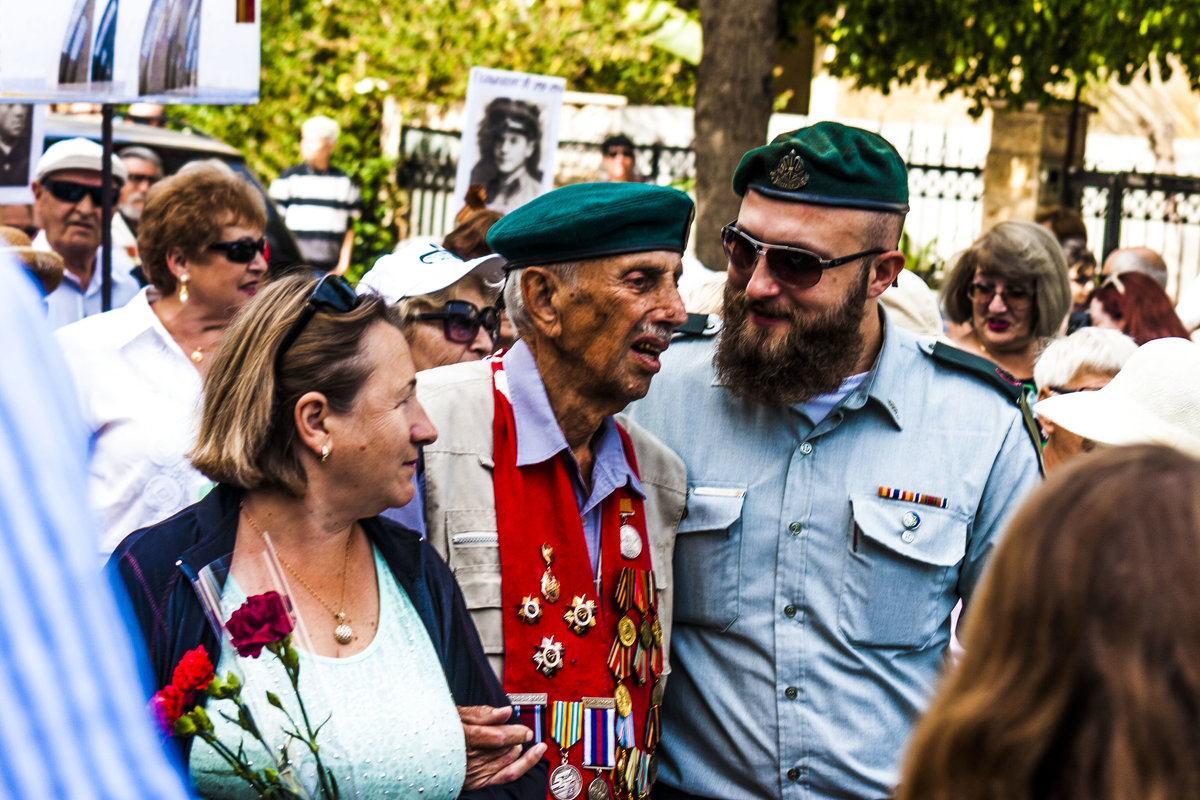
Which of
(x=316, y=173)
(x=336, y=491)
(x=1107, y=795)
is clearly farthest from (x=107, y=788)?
(x=316, y=173)

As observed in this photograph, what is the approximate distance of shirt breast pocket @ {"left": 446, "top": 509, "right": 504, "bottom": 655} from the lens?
278 centimetres

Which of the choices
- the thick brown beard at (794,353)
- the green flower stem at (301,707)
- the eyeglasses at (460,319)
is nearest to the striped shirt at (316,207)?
the eyeglasses at (460,319)

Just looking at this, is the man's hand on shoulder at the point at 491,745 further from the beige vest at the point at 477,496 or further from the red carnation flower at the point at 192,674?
the red carnation flower at the point at 192,674

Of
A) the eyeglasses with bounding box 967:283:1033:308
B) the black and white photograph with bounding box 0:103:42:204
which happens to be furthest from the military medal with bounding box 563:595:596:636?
the black and white photograph with bounding box 0:103:42:204

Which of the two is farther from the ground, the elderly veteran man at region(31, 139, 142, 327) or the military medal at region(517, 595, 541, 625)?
the elderly veteran man at region(31, 139, 142, 327)

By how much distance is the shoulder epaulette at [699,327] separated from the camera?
323 cm

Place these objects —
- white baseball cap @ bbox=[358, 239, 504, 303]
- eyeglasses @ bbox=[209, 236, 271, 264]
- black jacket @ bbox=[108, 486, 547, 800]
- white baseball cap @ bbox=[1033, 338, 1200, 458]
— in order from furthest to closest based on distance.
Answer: eyeglasses @ bbox=[209, 236, 271, 264] → white baseball cap @ bbox=[358, 239, 504, 303] → white baseball cap @ bbox=[1033, 338, 1200, 458] → black jacket @ bbox=[108, 486, 547, 800]

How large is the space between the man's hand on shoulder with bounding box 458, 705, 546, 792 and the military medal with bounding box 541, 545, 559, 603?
29cm

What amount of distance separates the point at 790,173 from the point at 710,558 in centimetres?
84

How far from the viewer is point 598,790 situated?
2781 mm

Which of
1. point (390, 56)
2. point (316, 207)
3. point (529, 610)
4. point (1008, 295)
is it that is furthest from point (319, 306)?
point (390, 56)

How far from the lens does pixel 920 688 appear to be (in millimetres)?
2922

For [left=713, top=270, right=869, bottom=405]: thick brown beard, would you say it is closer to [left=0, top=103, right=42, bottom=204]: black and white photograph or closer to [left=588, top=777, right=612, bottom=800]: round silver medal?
[left=588, top=777, right=612, bottom=800]: round silver medal

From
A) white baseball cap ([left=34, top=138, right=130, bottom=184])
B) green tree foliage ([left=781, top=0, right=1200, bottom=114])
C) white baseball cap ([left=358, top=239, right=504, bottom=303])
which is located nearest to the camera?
white baseball cap ([left=358, top=239, right=504, bottom=303])
